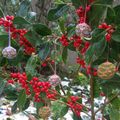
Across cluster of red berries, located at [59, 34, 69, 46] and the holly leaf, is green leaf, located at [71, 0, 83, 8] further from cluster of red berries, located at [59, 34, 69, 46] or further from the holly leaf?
the holly leaf

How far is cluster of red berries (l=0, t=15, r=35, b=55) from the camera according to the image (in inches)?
36.8

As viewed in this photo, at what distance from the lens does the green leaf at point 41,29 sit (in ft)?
3.17

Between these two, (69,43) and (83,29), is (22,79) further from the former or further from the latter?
(83,29)

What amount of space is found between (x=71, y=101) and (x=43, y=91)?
19 cm

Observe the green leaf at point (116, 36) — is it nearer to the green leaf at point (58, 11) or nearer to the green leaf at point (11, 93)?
the green leaf at point (58, 11)

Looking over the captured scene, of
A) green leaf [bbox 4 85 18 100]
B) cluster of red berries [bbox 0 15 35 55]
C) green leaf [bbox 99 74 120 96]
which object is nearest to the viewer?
cluster of red berries [bbox 0 15 35 55]

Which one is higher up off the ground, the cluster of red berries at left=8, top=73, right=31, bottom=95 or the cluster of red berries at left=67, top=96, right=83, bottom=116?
the cluster of red berries at left=8, top=73, right=31, bottom=95

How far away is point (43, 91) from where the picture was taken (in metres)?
1.09

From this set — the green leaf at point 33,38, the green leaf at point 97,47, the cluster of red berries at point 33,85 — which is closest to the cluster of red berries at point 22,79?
the cluster of red berries at point 33,85

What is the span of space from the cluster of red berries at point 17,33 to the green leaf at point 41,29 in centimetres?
3

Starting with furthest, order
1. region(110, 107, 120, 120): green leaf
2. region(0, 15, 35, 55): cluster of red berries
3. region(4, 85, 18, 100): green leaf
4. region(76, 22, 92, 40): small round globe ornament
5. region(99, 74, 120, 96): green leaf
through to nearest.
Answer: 1. region(4, 85, 18, 100): green leaf
2. region(110, 107, 120, 120): green leaf
3. region(99, 74, 120, 96): green leaf
4. region(0, 15, 35, 55): cluster of red berries
5. region(76, 22, 92, 40): small round globe ornament

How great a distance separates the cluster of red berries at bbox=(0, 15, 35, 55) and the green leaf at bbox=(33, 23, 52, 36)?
0.03 metres

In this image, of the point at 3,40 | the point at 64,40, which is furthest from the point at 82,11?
the point at 3,40

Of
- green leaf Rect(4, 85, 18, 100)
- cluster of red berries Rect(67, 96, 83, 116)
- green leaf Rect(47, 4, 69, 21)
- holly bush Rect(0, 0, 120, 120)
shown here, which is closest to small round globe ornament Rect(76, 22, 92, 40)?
holly bush Rect(0, 0, 120, 120)
